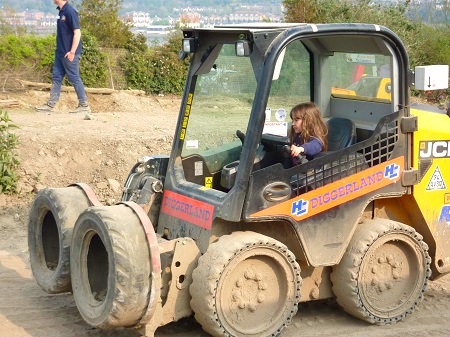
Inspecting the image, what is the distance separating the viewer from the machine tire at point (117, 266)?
5348 millimetres

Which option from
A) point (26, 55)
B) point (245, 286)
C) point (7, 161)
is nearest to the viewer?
point (245, 286)

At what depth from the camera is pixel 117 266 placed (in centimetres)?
535

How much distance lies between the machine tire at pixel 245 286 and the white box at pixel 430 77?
5.00 feet

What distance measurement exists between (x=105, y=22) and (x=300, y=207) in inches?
547

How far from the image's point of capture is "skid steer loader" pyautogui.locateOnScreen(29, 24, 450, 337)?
5.60 m

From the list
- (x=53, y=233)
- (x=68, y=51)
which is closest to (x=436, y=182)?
(x=53, y=233)

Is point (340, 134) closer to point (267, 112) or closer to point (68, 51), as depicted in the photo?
point (267, 112)

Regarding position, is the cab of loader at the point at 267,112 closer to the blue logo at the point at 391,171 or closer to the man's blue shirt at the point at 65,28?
the blue logo at the point at 391,171

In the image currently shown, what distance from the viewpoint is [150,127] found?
1177 centimetres

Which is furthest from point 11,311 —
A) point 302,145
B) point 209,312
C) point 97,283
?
point 302,145

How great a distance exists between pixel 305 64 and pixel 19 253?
11.3 feet

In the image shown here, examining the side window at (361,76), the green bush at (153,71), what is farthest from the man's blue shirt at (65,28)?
the side window at (361,76)

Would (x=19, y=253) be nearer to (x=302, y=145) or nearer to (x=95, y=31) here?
(x=302, y=145)

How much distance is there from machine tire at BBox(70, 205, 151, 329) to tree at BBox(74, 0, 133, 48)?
43.1ft
